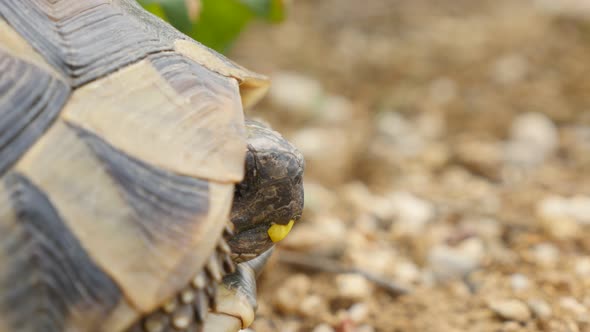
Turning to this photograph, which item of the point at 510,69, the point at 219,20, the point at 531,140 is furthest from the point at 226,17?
the point at 510,69

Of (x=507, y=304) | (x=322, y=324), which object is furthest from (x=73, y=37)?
(x=507, y=304)

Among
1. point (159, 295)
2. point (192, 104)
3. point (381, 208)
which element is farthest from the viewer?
point (381, 208)

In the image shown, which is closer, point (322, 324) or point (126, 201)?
point (126, 201)

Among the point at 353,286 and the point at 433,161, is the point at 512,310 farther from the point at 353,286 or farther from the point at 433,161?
the point at 433,161

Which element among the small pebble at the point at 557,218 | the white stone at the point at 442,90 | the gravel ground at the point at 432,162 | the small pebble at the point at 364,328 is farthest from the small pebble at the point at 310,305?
the white stone at the point at 442,90

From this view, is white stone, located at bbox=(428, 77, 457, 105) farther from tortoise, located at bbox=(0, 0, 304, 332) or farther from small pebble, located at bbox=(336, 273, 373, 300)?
tortoise, located at bbox=(0, 0, 304, 332)

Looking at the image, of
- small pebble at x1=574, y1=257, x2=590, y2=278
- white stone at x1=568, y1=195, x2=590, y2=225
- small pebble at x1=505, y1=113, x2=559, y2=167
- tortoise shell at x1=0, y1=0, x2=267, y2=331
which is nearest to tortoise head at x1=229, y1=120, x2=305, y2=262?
tortoise shell at x1=0, y1=0, x2=267, y2=331

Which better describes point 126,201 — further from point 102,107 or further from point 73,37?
point 73,37
